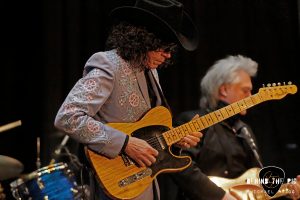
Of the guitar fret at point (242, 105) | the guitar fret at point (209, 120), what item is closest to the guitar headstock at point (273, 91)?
the guitar fret at point (242, 105)

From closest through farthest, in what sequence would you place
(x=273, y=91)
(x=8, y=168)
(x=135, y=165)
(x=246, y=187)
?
(x=135, y=165) < (x=273, y=91) < (x=8, y=168) < (x=246, y=187)

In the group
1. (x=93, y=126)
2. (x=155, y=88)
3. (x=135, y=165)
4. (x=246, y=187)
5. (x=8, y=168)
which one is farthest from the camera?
(x=246, y=187)

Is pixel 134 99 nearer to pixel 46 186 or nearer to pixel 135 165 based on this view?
pixel 135 165

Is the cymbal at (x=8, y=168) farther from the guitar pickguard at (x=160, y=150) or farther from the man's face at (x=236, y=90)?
the man's face at (x=236, y=90)

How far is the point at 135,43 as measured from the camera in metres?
2.38

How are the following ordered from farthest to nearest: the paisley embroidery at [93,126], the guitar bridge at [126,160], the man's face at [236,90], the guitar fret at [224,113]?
the man's face at [236,90]
the guitar fret at [224,113]
the guitar bridge at [126,160]
the paisley embroidery at [93,126]

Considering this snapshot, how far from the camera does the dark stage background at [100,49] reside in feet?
12.1

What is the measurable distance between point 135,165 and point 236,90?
1591 mm

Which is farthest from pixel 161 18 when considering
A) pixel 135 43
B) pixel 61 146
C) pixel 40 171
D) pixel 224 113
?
pixel 61 146

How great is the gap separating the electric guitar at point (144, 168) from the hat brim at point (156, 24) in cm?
35

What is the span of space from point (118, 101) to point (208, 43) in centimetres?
190

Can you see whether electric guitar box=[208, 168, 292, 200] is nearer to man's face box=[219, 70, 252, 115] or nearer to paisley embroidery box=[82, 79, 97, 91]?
man's face box=[219, 70, 252, 115]

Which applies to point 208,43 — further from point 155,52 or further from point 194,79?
point 155,52

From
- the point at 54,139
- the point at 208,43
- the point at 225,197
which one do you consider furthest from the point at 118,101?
the point at 208,43
